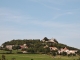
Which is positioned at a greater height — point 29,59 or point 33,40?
point 33,40

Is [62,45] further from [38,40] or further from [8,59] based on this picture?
[8,59]

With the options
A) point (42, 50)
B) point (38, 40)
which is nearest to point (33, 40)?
point (38, 40)

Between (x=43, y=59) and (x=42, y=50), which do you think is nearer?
(x=43, y=59)

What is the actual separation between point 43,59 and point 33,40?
315 ft

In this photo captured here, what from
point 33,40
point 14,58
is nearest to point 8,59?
point 14,58

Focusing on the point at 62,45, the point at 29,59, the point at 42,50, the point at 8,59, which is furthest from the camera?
the point at 62,45

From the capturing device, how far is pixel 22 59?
98250mm

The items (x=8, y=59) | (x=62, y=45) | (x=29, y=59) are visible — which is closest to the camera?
(x=8, y=59)

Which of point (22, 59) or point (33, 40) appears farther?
point (33, 40)

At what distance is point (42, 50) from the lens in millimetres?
141000

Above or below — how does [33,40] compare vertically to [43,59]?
above

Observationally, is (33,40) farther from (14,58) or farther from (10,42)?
(14,58)

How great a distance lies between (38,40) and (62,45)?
2315 cm

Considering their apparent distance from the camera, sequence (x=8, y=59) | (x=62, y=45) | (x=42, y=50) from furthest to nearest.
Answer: (x=62, y=45), (x=42, y=50), (x=8, y=59)
